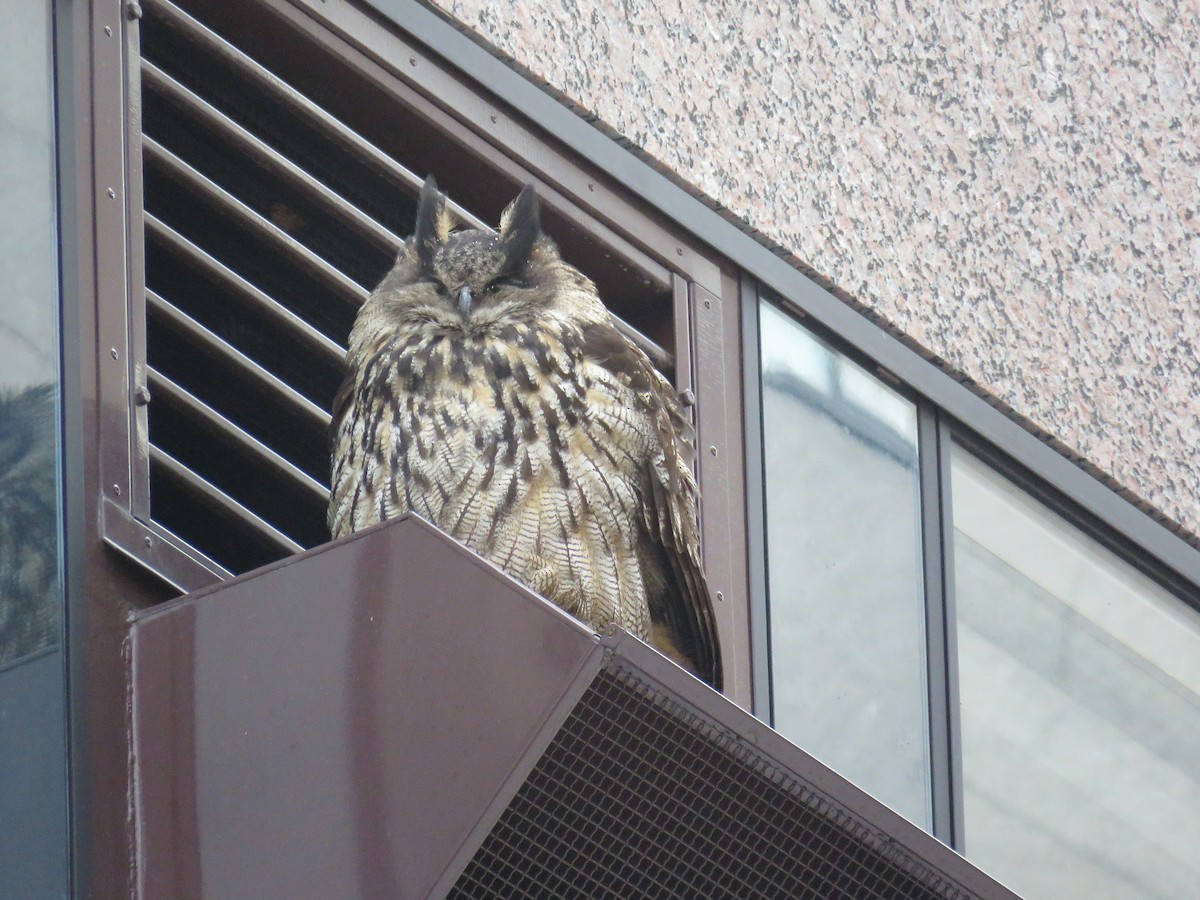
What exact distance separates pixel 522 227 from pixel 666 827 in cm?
164

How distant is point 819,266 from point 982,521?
790 millimetres

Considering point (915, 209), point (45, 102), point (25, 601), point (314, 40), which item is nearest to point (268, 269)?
point (314, 40)

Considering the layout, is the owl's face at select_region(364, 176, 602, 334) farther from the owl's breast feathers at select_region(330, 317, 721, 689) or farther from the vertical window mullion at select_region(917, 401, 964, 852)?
the vertical window mullion at select_region(917, 401, 964, 852)

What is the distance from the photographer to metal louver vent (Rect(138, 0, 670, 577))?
396 cm

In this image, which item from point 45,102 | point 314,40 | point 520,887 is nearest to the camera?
point 520,887

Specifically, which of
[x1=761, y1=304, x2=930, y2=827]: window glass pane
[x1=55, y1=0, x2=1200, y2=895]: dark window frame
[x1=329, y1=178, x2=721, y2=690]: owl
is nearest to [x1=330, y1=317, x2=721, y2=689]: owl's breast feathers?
[x1=329, y1=178, x2=721, y2=690]: owl

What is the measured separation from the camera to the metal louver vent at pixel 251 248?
3.96 metres

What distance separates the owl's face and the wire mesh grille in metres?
1.40

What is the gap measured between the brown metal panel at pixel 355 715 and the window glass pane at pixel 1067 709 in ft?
7.84

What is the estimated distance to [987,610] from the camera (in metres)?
4.95

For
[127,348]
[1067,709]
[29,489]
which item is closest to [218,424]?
[127,348]

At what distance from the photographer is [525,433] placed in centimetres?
371

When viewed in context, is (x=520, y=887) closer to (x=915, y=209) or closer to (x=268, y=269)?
(x=268, y=269)

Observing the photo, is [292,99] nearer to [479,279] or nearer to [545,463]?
[479,279]
